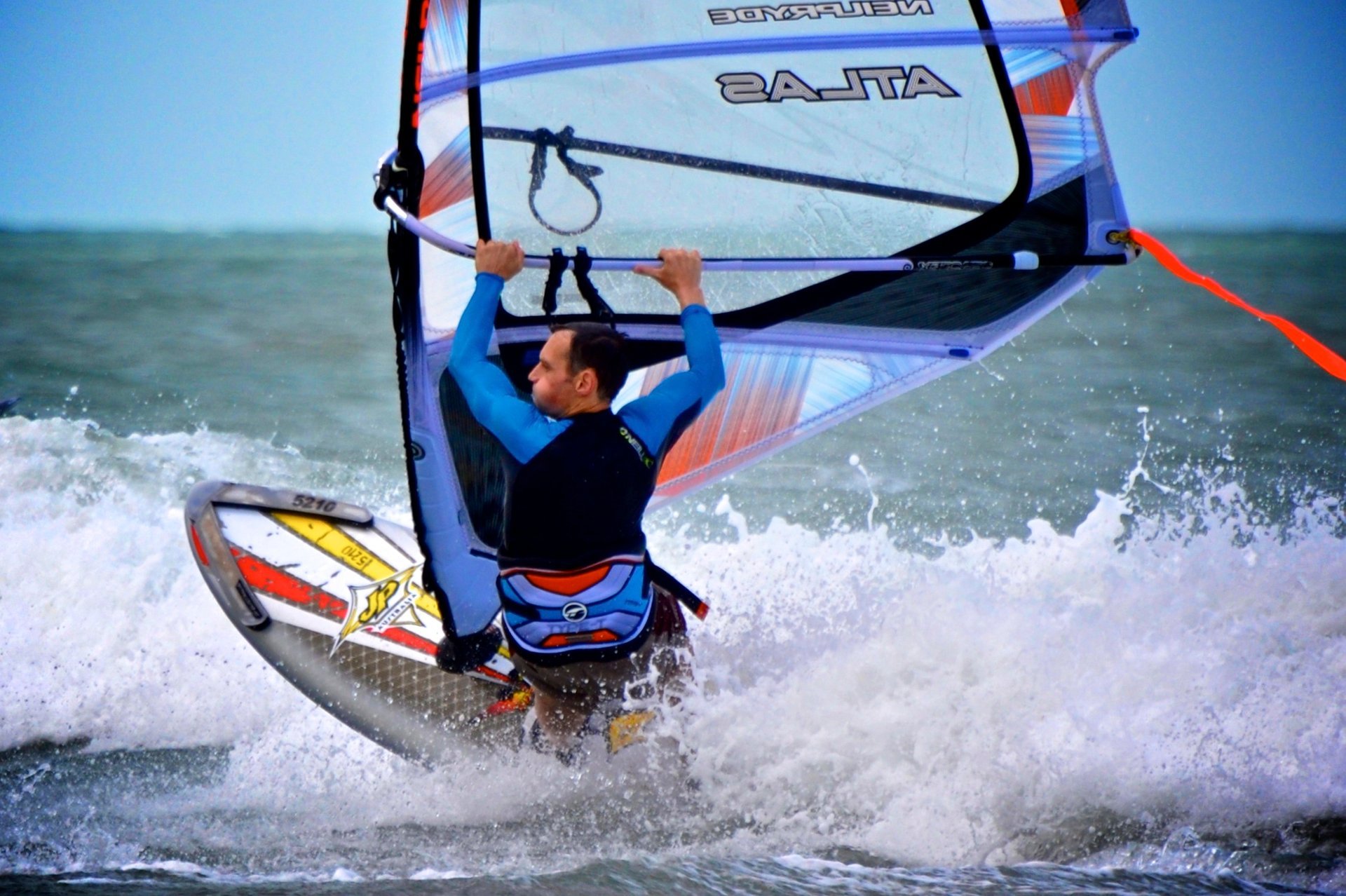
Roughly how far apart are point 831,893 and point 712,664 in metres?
0.82

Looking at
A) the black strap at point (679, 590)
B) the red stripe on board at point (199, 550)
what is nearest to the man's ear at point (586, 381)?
the black strap at point (679, 590)

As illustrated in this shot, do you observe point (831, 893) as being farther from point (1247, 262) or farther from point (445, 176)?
point (1247, 262)

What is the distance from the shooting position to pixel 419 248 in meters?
2.72

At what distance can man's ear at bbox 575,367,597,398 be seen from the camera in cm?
243

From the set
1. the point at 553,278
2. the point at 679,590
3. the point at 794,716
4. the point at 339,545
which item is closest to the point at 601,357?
the point at 553,278

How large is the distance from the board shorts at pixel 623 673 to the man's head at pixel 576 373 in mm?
539

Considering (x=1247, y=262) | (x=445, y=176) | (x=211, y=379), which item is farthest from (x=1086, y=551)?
(x=1247, y=262)

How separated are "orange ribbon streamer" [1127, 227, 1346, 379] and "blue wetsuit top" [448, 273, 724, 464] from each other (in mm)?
989

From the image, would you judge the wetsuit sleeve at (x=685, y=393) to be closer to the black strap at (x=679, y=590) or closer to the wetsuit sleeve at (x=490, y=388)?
the wetsuit sleeve at (x=490, y=388)

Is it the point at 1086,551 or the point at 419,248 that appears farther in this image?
the point at 1086,551

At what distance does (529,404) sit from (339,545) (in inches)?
47.2

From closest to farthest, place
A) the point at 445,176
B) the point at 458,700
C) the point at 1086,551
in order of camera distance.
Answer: the point at 445,176
the point at 458,700
the point at 1086,551

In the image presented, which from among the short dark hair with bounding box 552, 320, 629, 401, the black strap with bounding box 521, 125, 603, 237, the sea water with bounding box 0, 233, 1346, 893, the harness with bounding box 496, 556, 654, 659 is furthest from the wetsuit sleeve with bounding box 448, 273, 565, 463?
the sea water with bounding box 0, 233, 1346, 893

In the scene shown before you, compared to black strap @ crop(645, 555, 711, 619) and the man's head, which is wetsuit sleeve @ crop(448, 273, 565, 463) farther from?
black strap @ crop(645, 555, 711, 619)
